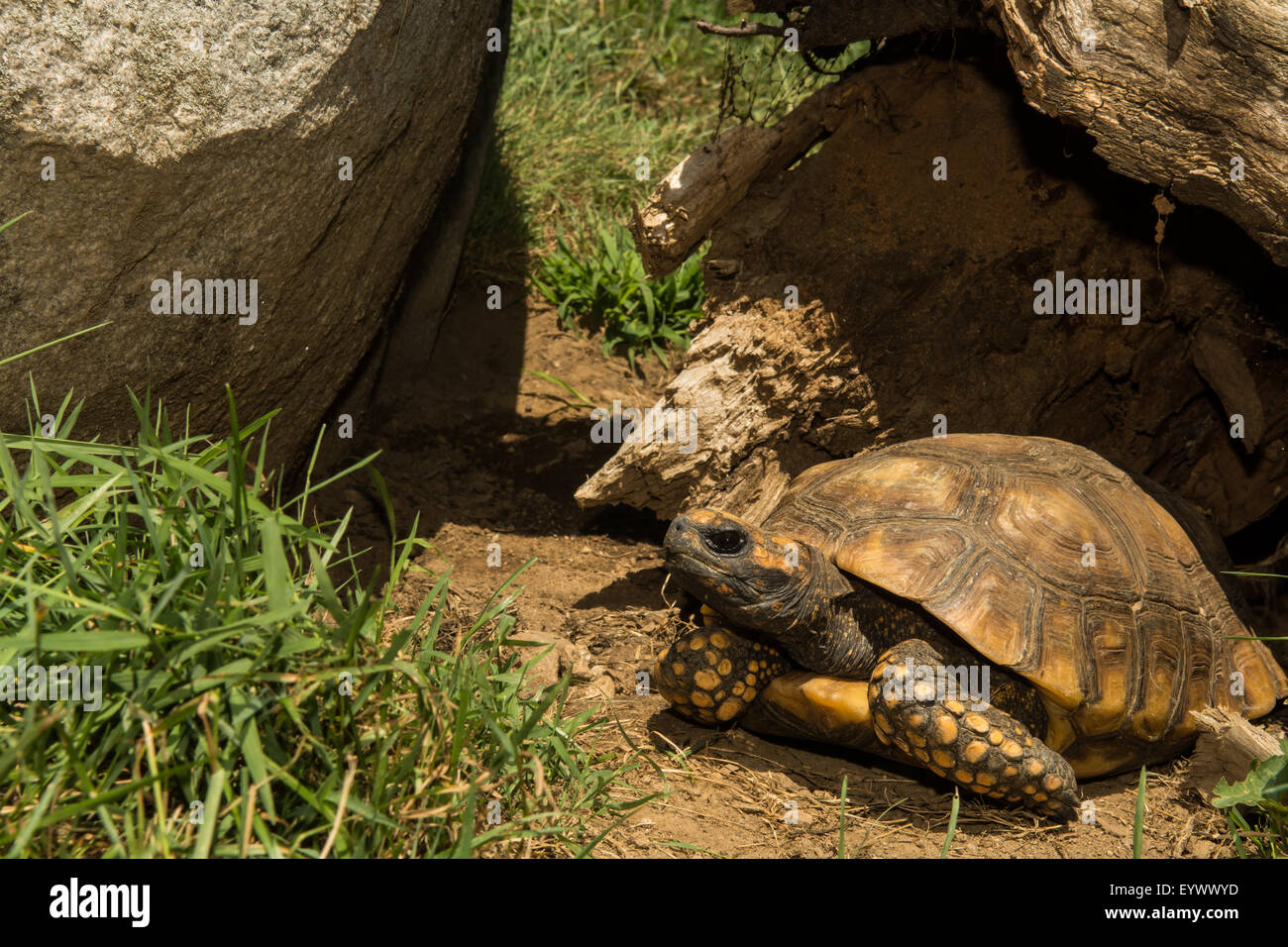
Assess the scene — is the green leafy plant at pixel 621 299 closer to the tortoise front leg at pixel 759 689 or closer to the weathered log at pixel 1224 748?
the tortoise front leg at pixel 759 689

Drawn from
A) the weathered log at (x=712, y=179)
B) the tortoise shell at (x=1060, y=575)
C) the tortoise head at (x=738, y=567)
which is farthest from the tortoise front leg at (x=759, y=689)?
the weathered log at (x=712, y=179)

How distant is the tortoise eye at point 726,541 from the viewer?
134 inches

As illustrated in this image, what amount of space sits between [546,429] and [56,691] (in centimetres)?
365

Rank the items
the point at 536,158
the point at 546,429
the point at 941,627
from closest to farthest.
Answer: the point at 941,627
the point at 546,429
the point at 536,158

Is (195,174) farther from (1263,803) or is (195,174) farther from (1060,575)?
(1263,803)

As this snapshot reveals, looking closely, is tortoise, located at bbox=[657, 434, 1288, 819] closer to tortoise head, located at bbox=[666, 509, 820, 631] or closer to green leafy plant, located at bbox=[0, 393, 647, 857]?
tortoise head, located at bbox=[666, 509, 820, 631]

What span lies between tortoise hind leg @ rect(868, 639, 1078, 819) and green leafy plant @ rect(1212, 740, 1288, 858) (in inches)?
18.2

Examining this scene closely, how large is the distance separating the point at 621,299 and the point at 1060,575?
136 inches

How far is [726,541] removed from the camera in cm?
343

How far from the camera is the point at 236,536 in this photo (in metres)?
2.59

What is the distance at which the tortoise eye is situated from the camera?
3.42 metres

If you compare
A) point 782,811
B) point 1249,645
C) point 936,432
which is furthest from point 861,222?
point 782,811

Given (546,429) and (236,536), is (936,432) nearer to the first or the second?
(546,429)

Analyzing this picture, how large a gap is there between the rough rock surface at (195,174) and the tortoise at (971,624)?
194 cm
